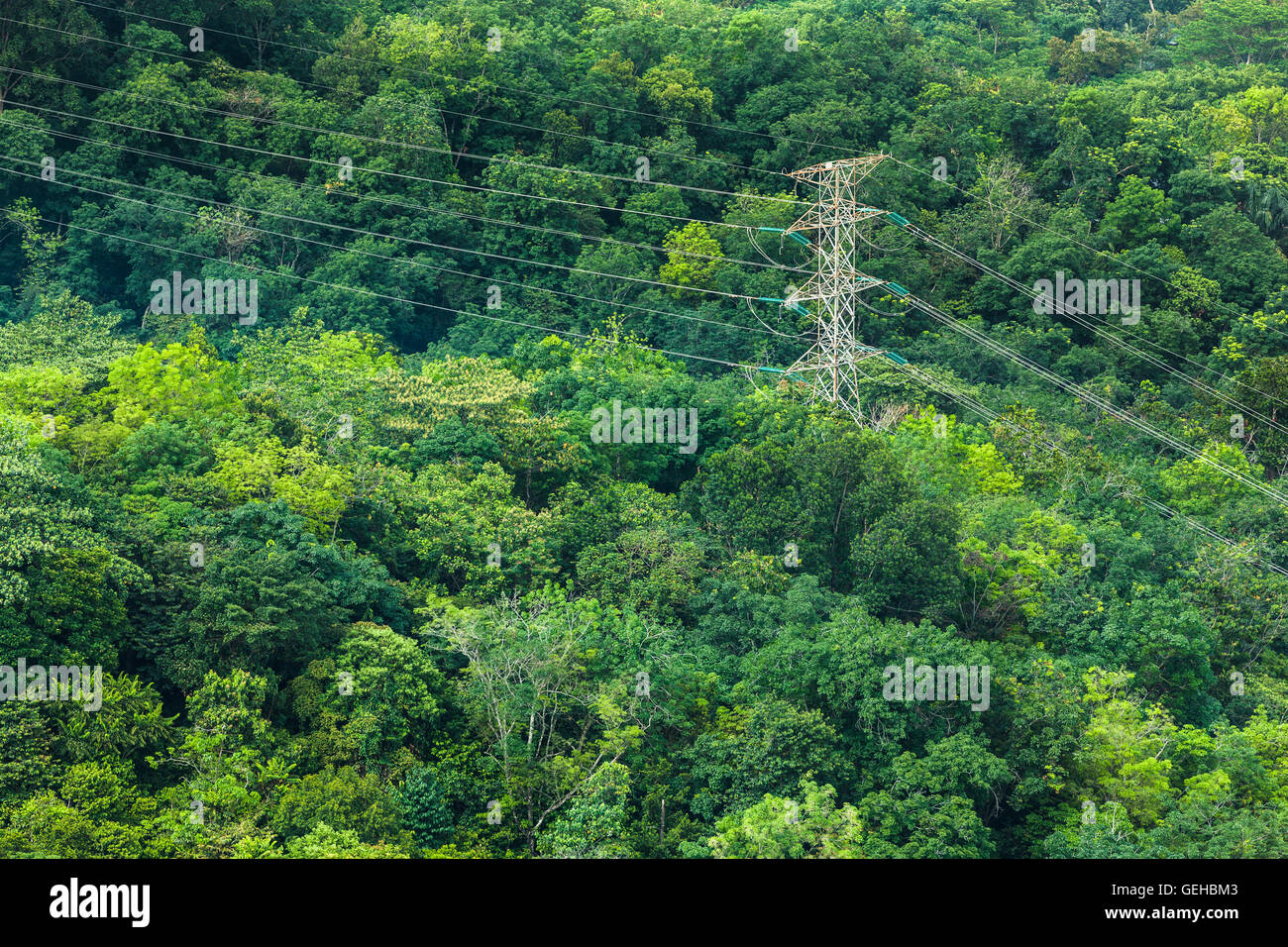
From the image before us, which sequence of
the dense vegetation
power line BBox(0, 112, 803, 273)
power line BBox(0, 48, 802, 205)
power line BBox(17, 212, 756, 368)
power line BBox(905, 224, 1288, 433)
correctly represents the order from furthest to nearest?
power line BBox(905, 224, 1288, 433), power line BBox(0, 48, 802, 205), power line BBox(0, 112, 803, 273), power line BBox(17, 212, 756, 368), the dense vegetation

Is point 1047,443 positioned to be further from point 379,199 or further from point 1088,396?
point 379,199

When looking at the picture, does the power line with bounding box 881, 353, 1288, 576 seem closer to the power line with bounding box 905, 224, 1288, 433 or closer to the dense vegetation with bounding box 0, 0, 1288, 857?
the dense vegetation with bounding box 0, 0, 1288, 857

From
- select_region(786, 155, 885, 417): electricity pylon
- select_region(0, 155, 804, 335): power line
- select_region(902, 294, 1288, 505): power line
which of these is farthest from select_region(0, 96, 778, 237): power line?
select_region(786, 155, 885, 417): electricity pylon

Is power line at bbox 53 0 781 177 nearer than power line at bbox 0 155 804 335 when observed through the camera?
No

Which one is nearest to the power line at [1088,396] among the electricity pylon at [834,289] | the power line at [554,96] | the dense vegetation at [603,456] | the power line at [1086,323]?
the dense vegetation at [603,456]

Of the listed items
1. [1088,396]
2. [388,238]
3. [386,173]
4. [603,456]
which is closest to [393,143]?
[386,173]

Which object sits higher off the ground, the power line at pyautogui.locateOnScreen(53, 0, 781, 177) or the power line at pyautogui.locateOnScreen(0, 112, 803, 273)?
the power line at pyautogui.locateOnScreen(53, 0, 781, 177)

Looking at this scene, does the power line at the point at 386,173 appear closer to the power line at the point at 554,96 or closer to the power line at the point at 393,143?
the power line at the point at 393,143

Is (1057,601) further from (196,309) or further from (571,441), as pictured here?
(196,309)

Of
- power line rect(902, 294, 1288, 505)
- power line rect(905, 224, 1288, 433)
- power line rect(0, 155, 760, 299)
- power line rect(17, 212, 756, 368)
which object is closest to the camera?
power line rect(902, 294, 1288, 505)
